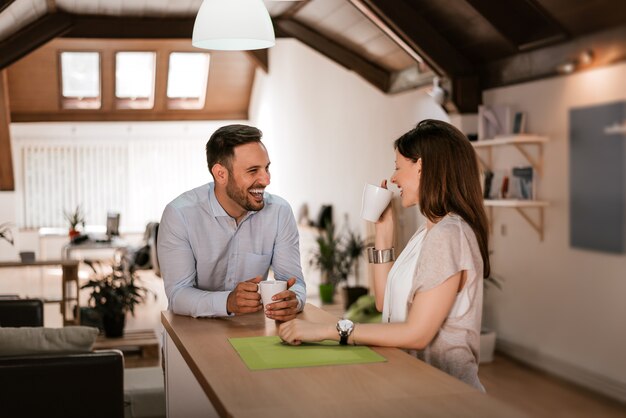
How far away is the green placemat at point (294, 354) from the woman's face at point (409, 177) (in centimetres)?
42

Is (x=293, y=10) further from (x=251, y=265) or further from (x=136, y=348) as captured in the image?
(x=251, y=265)

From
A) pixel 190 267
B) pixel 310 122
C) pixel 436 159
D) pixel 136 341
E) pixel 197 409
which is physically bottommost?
pixel 136 341

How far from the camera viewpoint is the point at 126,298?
20.6 ft

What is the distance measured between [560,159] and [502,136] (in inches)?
25.4

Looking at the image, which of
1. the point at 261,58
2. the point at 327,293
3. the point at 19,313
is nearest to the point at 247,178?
the point at 19,313

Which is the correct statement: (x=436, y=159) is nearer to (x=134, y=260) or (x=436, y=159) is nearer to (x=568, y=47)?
(x=568, y=47)

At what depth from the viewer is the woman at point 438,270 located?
1.94 meters

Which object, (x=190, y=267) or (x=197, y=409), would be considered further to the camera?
(x=190, y=267)

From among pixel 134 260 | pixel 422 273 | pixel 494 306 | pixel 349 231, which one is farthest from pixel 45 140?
pixel 422 273

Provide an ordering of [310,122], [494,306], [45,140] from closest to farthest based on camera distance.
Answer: [494,306] < [310,122] < [45,140]

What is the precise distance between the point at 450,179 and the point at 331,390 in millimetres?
698

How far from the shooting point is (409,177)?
209 cm

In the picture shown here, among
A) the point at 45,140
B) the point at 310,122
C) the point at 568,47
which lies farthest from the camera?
the point at 45,140

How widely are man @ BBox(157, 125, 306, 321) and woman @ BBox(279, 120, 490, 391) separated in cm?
57
